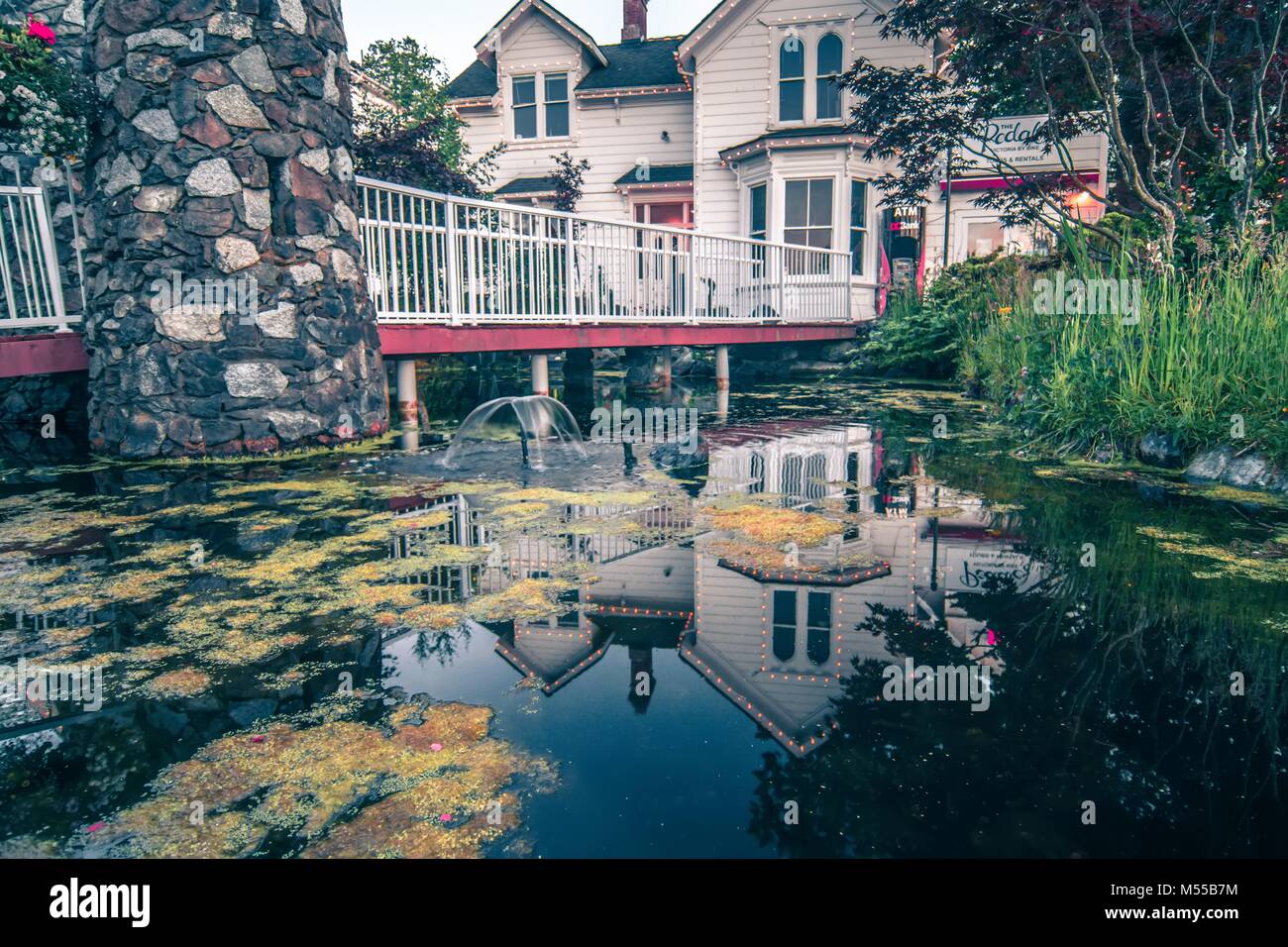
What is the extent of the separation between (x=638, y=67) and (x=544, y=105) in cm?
230

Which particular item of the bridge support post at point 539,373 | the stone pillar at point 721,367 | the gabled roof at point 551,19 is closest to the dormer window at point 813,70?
the gabled roof at point 551,19

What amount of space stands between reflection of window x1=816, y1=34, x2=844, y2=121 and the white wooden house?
25mm

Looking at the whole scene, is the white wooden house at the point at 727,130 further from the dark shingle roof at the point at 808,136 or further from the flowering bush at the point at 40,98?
the flowering bush at the point at 40,98

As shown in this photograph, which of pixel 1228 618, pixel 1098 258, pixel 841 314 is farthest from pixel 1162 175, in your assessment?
pixel 1228 618

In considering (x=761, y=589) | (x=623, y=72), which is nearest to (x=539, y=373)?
(x=761, y=589)

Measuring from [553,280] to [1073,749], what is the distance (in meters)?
8.02

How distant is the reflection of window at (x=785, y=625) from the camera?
2623mm

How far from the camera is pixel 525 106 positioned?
1802cm

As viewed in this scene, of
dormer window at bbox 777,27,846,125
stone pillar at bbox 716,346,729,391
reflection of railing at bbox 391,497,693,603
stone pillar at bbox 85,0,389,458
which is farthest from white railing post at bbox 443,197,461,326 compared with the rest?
dormer window at bbox 777,27,846,125

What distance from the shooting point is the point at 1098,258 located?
7793mm

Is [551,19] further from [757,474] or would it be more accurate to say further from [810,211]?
[757,474]

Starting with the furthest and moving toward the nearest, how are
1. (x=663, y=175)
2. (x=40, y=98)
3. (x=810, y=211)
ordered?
(x=663, y=175) < (x=810, y=211) < (x=40, y=98)

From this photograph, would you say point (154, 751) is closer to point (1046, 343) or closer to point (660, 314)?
point (1046, 343)

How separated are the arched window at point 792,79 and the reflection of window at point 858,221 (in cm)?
183
